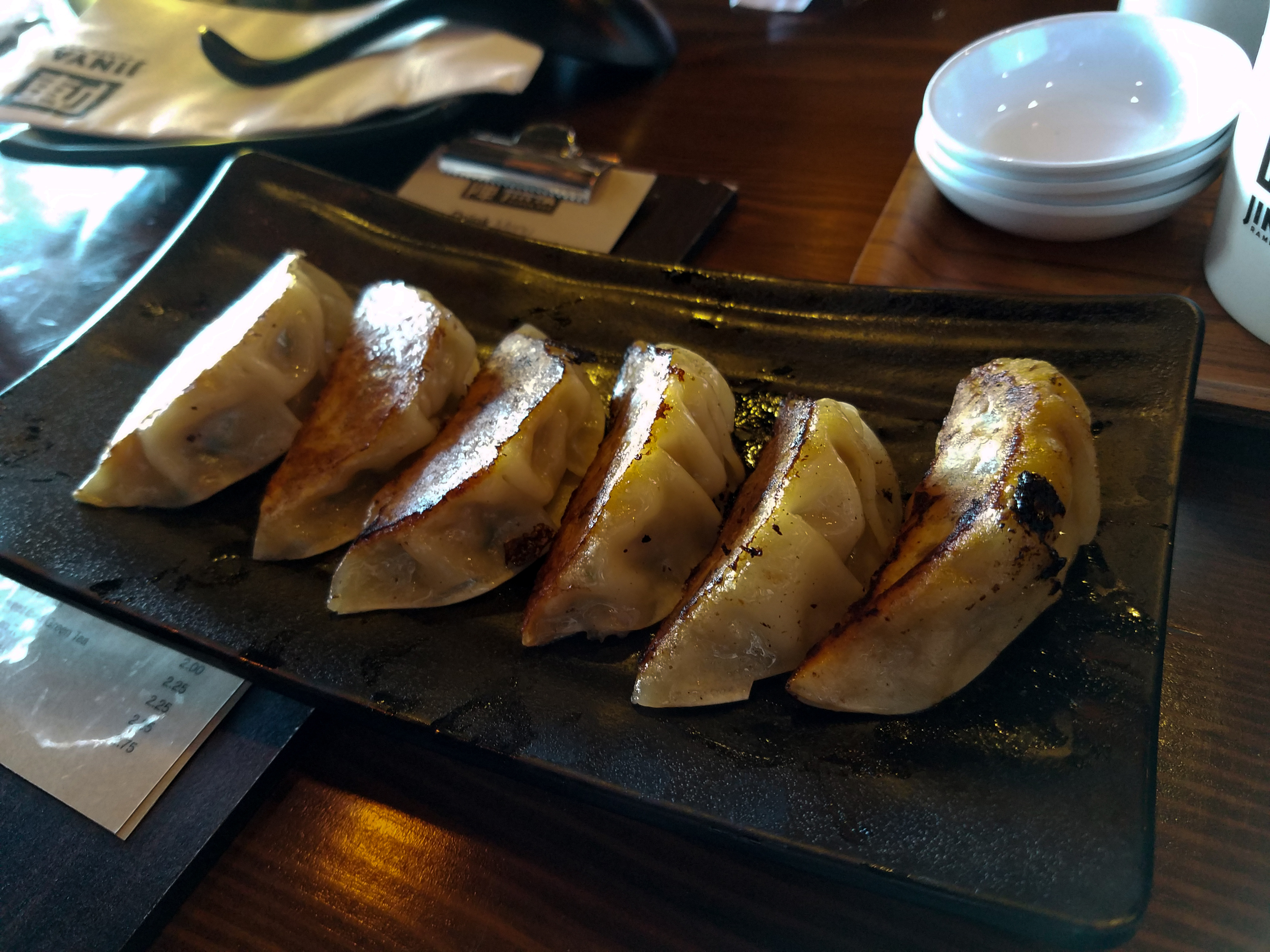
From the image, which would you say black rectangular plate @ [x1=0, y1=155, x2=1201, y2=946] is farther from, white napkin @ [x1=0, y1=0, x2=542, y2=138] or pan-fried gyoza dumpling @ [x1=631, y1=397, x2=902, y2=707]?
white napkin @ [x1=0, y1=0, x2=542, y2=138]

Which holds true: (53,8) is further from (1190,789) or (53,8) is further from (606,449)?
(1190,789)

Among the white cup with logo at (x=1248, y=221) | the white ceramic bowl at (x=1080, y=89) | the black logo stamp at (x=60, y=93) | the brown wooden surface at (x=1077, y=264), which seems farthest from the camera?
the black logo stamp at (x=60, y=93)

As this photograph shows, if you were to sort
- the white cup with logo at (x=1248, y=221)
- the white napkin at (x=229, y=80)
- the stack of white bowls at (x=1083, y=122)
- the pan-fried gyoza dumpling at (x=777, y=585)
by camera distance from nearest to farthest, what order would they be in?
the pan-fried gyoza dumpling at (x=777, y=585), the white cup with logo at (x=1248, y=221), the stack of white bowls at (x=1083, y=122), the white napkin at (x=229, y=80)

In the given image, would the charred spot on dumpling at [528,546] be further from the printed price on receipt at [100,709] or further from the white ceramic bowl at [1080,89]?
the white ceramic bowl at [1080,89]

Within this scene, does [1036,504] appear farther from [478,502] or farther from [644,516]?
[478,502]

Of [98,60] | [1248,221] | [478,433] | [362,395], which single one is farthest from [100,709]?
[98,60]

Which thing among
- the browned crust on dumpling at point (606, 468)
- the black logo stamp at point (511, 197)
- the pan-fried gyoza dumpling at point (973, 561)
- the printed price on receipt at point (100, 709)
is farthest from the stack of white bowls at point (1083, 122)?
the printed price on receipt at point (100, 709)

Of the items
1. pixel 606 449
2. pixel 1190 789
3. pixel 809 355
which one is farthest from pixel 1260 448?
pixel 606 449
